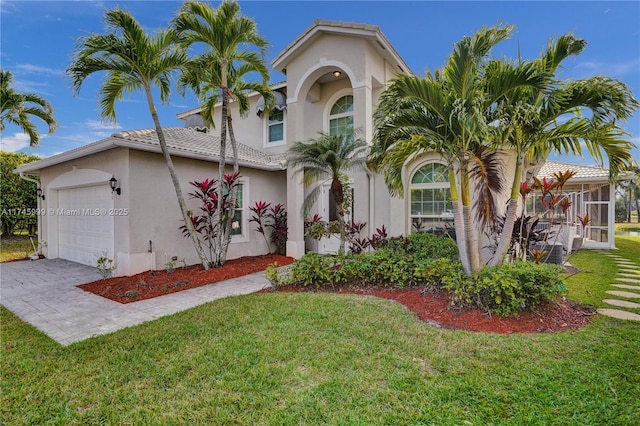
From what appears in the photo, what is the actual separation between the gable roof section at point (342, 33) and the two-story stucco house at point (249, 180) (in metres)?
0.04

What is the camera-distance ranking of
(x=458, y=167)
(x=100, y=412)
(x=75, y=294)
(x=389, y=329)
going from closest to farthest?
(x=100, y=412) → (x=389, y=329) → (x=458, y=167) → (x=75, y=294)

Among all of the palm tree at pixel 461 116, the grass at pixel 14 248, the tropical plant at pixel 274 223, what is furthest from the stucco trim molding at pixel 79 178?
the palm tree at pixel 461 116

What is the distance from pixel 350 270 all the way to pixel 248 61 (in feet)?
26.0

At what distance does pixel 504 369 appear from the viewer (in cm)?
A: 391

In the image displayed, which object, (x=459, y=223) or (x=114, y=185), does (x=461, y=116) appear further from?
(x=114, y=185)

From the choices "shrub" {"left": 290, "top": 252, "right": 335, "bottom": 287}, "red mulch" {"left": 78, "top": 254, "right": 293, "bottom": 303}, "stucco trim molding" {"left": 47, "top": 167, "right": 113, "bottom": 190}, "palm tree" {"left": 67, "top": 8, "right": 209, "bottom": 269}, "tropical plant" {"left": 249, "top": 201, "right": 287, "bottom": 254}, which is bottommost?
"red mulch" {"left": 78, "top": 254, "right": 293, "bottom": 303}

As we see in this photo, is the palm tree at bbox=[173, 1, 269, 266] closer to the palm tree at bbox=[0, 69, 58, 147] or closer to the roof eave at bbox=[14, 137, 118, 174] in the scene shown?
the roof eave at bbox=[14, 137, 118, 174]

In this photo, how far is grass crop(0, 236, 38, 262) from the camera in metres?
14.7

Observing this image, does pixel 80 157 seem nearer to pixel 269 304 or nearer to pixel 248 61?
pixel 248 61

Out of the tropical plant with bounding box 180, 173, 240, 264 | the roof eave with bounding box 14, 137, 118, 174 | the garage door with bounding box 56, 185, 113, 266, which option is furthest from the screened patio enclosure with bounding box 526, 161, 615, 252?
the garage door with bounding box 56, 185, 113, 266

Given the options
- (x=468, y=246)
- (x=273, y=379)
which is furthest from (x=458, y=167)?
(x=273, y=379)

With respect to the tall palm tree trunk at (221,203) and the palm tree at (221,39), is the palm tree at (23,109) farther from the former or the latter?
the tall palm tree trunk at (221,203)

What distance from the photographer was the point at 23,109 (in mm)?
16047

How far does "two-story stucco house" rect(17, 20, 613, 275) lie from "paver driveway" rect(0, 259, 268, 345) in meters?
1.60
